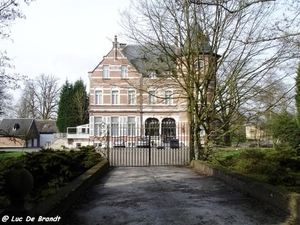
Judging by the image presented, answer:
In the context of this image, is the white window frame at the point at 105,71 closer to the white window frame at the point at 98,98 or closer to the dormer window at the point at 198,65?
the white window frame at the point at 98,98

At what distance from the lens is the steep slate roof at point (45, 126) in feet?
236

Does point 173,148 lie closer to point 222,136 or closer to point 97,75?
point 222,136

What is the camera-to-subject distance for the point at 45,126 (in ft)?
237

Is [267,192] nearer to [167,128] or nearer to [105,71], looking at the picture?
[167,128]

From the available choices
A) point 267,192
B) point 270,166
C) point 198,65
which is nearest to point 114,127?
point 198,65

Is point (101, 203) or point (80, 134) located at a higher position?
point (80, 134)

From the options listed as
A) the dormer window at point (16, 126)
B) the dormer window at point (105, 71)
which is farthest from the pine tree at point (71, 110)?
the dormer window at point (105, 71)

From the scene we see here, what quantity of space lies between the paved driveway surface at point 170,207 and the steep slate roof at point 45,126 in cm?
6546

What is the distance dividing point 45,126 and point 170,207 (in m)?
69.2

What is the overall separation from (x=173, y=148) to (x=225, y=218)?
14.5m

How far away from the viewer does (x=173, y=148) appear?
2072cm

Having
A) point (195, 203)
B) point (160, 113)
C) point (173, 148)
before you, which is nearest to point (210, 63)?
point (173, 148)

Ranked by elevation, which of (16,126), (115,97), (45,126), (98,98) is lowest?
(16,126)

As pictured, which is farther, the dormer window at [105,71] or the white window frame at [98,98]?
the dormer window at [105,71]
